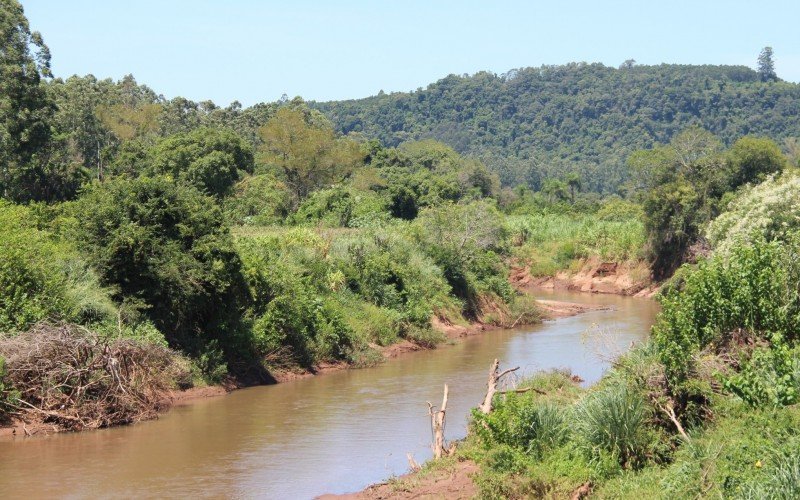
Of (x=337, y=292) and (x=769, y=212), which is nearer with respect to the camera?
(x=769, y=212)

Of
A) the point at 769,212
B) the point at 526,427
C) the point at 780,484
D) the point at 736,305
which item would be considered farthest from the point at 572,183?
the point at 780,484

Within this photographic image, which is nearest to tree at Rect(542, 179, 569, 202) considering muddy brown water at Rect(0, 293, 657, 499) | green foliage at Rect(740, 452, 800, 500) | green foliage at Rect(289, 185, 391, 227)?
green foliage at Rect(289, 185, 391, 227)

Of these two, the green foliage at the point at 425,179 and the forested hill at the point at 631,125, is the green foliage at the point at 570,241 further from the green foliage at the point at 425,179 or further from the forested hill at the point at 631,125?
the forested hill at the point at 631,125

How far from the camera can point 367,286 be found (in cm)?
3606

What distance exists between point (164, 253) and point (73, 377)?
5.14 metres

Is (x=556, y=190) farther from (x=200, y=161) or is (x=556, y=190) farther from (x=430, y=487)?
(x=430, y=487)

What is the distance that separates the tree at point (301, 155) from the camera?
70062 mm

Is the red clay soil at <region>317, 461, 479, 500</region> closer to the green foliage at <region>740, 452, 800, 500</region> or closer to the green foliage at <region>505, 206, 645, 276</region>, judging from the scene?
the green foliage at <region>740, 452, 800, 500</region>

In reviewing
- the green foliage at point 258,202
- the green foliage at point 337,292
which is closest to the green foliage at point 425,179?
the green foliage at point 258,202

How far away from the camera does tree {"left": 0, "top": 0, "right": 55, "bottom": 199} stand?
43906 millimetres

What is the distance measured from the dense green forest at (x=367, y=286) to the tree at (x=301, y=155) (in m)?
0.19

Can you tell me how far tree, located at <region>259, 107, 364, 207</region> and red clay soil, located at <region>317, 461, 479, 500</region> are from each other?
53.3 meters

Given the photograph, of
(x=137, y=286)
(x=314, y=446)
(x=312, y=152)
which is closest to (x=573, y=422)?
(x=314, y=446)

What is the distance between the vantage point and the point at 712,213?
5562 cm
